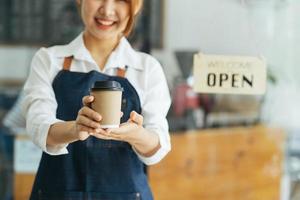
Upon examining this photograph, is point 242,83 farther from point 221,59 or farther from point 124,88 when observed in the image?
point 124,88

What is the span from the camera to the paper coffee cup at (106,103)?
0.52m

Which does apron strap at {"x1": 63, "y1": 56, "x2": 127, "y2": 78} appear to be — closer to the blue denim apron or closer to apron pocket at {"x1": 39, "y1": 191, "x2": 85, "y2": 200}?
the blue denim apron

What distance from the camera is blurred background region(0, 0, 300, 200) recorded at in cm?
85

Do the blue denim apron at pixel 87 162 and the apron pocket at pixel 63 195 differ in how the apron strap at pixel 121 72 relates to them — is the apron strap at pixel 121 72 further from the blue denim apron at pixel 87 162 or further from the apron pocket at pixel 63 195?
the apron pocket at pixel 63 195

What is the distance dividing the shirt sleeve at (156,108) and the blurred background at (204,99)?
94 millimetres

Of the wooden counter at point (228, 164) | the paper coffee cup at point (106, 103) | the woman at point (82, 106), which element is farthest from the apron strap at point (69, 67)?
the wooden counter at point (228, 164)

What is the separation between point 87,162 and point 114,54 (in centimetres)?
13

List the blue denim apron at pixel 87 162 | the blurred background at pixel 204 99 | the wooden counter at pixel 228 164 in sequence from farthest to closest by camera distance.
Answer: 1. the wooden counter at pixel 228 164
2. the blurred background at pixel 204 99
3. the blue denim apron at pixel 87 162

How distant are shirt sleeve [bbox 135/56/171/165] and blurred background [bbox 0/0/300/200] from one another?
9 cm

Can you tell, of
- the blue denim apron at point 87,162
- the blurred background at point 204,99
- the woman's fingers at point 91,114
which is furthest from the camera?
the blurred background at point 204,99

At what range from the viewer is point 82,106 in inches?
23.5

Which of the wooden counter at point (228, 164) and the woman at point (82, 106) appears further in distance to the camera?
the wooden counter at point (228, 164)

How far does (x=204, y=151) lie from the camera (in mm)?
1349

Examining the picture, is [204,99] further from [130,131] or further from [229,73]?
[130,131]
